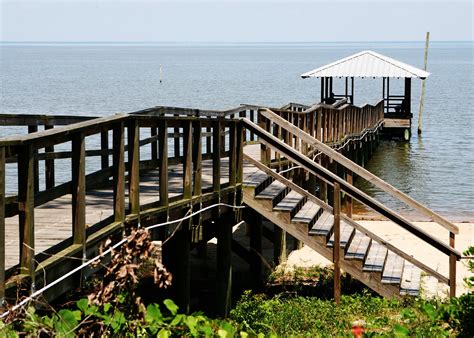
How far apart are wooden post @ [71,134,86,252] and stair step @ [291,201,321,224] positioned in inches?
214

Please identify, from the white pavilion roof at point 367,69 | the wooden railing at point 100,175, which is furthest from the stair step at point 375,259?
the white pavilion roof at point 367,69

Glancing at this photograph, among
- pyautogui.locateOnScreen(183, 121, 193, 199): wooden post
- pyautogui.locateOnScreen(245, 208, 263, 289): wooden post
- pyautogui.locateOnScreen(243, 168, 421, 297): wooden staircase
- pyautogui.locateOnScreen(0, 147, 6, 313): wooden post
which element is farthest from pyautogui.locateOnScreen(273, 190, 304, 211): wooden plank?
pyautogui.locateOnScreen(0, 147, 6, 313): wooden post

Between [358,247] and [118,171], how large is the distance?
539 cm

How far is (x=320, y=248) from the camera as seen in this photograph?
12.1 meters

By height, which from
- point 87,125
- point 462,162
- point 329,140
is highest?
point 87,125

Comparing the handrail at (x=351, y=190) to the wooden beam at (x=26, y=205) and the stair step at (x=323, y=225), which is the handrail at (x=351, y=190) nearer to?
the stair step at (x=323, y=225)

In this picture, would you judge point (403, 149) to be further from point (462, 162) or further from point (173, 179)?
point (173, 179)

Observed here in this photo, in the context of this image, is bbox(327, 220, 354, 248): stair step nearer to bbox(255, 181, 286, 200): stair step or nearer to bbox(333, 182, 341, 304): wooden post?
bbox(333, 182, 341, 304): wooden post

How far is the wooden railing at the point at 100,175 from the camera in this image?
20.1ft

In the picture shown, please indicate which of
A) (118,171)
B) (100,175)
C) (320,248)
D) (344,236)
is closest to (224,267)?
(320,248)

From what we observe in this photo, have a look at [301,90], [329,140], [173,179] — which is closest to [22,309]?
[173,179]

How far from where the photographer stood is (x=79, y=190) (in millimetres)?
6969

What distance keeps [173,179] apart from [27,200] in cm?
578

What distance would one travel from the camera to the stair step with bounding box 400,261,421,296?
39.2 ft
